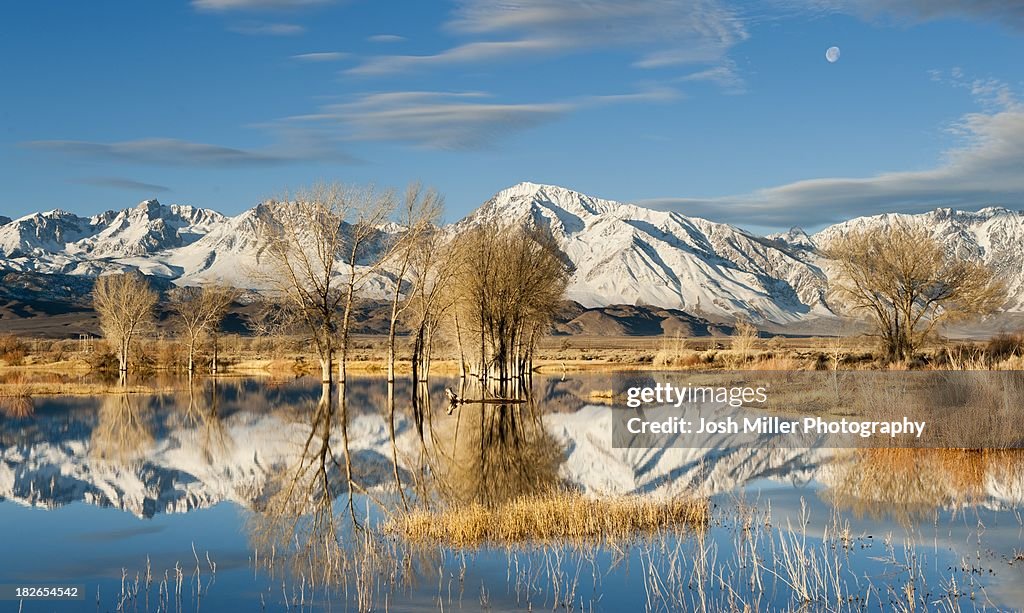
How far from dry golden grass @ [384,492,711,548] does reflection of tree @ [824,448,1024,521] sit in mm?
3494

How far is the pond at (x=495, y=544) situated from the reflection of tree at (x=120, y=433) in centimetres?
21

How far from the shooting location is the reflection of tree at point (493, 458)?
68.5 ft

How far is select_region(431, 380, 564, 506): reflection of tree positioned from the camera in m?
20.9

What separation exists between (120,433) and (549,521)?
22318mm

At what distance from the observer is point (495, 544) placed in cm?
1562

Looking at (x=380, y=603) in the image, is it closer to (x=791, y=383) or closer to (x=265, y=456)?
(x=265, y=456)

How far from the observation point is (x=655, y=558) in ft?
48.3

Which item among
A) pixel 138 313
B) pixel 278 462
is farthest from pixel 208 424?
pixel 138 313

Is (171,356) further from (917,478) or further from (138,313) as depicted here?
(917,478)

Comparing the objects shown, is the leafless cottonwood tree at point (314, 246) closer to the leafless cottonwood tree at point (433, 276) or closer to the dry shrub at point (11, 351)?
the leafless cottonwood tree at point (433, 276)

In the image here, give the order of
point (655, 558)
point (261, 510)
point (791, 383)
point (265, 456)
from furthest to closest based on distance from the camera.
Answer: point (791, 383)
point (265, 456)
point (261, 510)
point (655, 558)

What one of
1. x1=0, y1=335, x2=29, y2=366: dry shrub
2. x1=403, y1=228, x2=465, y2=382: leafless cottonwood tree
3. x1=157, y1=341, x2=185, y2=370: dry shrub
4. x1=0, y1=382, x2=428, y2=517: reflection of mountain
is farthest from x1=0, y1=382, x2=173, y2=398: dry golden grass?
x1=0, y1=335, x2=29, y2=366: dry shrub

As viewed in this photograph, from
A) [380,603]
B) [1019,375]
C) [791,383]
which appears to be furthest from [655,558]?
[791,383]

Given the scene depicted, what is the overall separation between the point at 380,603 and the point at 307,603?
2.98 ft
